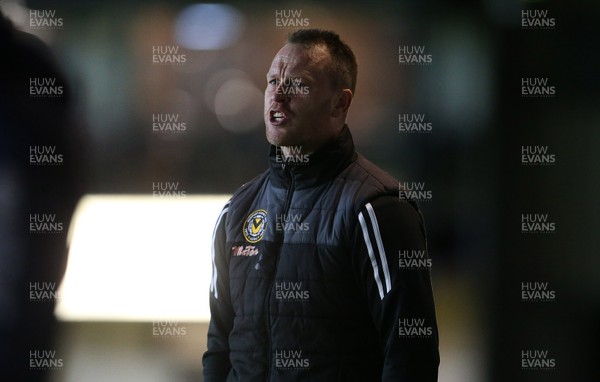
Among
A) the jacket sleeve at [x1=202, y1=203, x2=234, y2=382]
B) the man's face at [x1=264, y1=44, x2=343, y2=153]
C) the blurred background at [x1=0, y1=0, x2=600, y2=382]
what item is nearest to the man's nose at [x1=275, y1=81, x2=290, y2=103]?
the man's face at [x1=264, y1=44, x2=343, y2=153]

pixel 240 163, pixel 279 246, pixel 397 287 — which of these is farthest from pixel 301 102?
pixel 240 163

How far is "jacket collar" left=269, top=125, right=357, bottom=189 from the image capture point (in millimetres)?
1510

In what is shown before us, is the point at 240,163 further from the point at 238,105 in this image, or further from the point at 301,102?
the point at 301,102

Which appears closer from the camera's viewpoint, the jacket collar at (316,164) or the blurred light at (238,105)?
the jacket collar at (316,164)

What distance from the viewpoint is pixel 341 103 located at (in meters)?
1.60

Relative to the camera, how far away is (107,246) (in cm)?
306

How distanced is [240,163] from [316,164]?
1.60 meters

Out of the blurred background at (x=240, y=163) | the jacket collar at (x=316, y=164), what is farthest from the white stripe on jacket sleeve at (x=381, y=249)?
the blurred background at (x=240, y=163)

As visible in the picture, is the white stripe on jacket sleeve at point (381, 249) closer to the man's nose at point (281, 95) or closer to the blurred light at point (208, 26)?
the man's nose at point (281, 95)

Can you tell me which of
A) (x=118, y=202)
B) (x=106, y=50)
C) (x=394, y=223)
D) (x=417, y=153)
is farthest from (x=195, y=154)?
(x=394, y=223)

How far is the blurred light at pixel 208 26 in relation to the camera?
3105mm

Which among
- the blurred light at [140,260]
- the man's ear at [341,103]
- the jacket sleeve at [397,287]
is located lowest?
the blurred light at [140,260]

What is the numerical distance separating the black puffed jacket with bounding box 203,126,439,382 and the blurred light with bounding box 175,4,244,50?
1.69 m

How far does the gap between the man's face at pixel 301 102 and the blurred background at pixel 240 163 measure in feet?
4.85
